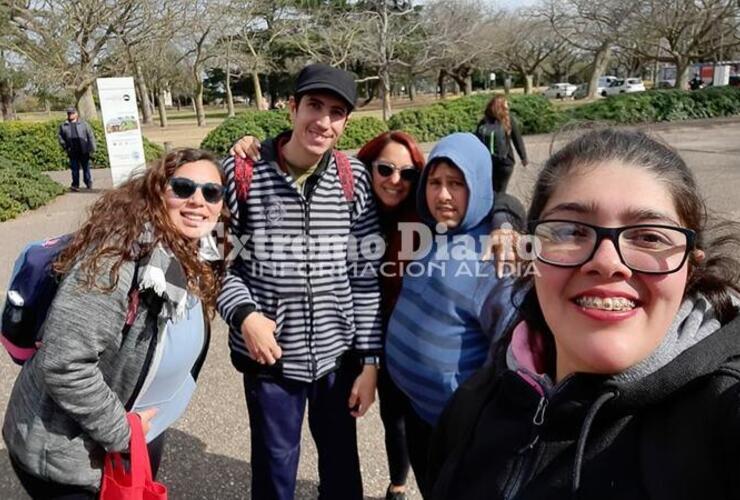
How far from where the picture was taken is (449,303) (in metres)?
2.01

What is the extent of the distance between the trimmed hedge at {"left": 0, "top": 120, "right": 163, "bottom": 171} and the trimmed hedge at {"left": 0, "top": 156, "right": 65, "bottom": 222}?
3.63 metres

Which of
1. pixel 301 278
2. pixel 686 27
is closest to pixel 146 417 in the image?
pixel 301 278

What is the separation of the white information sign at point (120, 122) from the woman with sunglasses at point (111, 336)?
372 inches

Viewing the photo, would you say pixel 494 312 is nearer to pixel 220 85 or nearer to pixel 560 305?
pixel 560 305

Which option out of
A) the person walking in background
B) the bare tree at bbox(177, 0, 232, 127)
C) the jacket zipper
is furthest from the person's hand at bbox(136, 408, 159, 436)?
the bare tree at bbox(177, 0, 232, 127)

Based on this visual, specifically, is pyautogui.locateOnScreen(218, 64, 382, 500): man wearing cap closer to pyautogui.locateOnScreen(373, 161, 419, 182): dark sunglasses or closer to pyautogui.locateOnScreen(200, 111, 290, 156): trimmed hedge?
pyautogui.locateOnScreen(373, 161, 419, 182): dark sunglasses

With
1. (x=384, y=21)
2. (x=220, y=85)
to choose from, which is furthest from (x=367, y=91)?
(x=384, y=21)

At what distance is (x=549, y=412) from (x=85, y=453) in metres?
1.36

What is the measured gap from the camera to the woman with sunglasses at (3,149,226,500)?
1605 millimetres

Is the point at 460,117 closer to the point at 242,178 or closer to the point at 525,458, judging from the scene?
the point at 242,178

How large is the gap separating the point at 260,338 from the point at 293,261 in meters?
0.30

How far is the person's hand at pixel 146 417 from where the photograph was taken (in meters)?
1.85

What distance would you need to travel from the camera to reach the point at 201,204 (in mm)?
1993

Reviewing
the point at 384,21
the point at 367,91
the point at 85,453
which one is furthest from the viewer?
the point at 367,91
